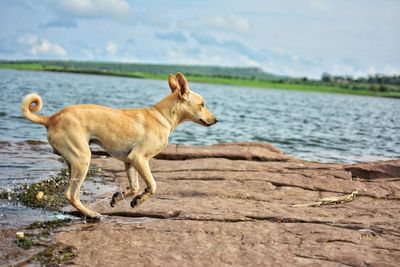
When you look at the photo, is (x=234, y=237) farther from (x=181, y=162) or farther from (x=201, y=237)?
(x=181, y=162)

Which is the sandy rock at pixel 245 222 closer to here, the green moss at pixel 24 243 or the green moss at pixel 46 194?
the green moss at pixel 24 243

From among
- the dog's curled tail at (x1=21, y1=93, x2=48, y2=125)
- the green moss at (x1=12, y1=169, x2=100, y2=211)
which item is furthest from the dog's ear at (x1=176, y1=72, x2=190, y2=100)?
the green moss at (x1=12, y1=169, x2=100, y2=211)

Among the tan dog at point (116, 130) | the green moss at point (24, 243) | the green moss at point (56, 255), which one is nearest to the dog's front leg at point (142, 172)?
the tan dog at point (116, 130)

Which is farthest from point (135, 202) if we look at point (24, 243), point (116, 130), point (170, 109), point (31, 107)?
point (31, 107)

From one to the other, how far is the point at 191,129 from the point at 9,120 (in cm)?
1137

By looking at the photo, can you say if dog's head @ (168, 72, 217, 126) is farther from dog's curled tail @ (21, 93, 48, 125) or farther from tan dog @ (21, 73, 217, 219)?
dog's curled tail @ (21, 93, 48, 125)

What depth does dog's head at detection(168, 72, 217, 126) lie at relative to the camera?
952cm

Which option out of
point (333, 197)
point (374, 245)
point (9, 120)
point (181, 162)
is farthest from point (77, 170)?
point (9, 120)

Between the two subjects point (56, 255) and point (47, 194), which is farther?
point (47, 194)

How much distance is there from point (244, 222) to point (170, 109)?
239 centimetres

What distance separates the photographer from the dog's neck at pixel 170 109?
9.42m

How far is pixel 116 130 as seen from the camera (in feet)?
28.5

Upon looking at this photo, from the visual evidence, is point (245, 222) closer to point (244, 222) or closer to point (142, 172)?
point (244, 222)

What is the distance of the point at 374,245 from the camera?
25.4 ft
